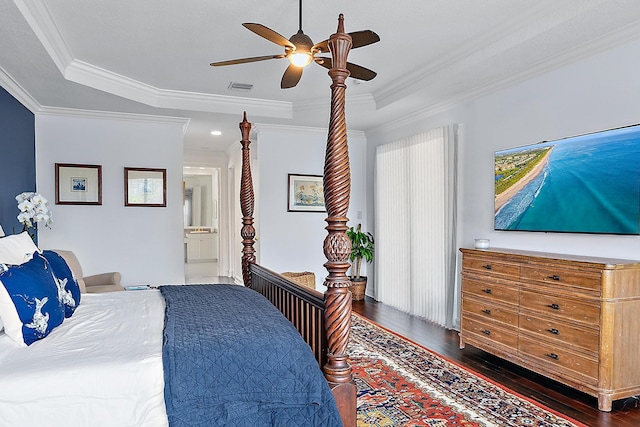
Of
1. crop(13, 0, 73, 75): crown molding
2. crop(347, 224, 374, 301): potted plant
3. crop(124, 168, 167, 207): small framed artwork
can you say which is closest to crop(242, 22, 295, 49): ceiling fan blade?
crop(13, 0, 73, 75): crown molding

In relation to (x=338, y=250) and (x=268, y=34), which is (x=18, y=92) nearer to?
(x=268, y=34)

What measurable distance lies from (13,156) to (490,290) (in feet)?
15.2

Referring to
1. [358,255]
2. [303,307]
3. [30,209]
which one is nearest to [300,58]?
[303,307]

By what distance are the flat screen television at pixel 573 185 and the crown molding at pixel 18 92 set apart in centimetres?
454

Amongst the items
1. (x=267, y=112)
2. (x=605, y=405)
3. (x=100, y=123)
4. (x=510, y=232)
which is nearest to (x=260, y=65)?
(x=267, y=112)

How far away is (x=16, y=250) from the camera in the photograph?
7.78 feet

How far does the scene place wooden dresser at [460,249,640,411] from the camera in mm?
2734

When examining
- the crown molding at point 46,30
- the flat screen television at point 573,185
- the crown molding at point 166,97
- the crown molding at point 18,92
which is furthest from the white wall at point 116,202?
the flat screen television at point 573,185

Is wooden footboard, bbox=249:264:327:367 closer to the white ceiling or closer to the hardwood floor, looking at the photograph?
the hardwood floor

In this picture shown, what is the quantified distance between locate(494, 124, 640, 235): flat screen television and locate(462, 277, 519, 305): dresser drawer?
60cm

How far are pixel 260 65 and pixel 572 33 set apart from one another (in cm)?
261

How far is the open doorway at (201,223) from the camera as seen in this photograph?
9.75 m

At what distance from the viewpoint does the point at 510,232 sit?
13.0 feet

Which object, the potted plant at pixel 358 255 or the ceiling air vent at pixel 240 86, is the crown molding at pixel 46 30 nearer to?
the ceiling air vent at pixel 240 86
